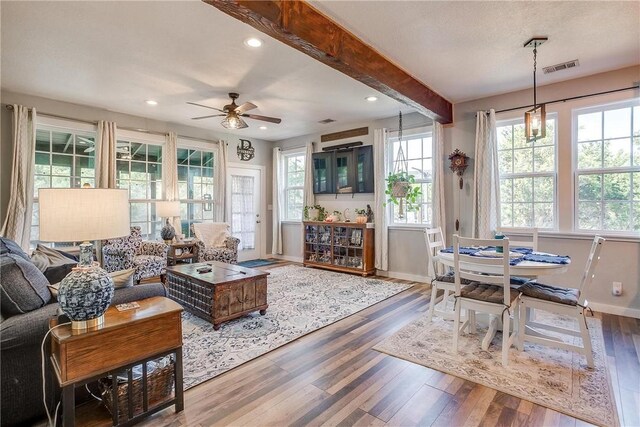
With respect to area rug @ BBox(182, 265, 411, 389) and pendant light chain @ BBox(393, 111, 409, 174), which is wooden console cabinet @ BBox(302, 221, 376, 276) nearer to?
area rug @ BBox(182, 265, 411, 389)

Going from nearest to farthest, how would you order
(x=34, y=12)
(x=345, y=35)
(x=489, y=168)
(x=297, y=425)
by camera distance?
(x=297, y=425) < (x=34, y=12) < (x=345, y=35) < (x=489, y=168)

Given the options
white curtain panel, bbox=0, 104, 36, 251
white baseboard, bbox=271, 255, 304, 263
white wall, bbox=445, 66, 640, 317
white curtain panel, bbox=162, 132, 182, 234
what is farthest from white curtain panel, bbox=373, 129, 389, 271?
white curtain panel, bbox=0, 104, 36, 251

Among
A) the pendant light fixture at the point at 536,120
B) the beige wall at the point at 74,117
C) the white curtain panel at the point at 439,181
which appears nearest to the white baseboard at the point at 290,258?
the beige wall at the point at 74,117

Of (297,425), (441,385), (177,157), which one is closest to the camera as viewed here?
(297,425)

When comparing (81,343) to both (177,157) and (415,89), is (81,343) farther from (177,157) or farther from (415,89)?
(177,157)

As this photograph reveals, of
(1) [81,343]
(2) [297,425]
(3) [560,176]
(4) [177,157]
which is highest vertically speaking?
(4) [177,157]

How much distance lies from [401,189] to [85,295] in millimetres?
4096

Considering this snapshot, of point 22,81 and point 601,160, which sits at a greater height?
point 22,81

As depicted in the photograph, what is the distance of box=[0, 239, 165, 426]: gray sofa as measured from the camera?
1.65 metres

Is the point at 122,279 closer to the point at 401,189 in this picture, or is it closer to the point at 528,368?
the point at 528,368

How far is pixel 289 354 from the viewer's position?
2.63 meters

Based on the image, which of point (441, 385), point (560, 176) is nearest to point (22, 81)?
point (441, 385)

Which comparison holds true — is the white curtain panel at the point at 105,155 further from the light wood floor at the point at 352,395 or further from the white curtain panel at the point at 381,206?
the white curtain panel at the point at 381,206

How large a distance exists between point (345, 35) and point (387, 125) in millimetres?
2916
